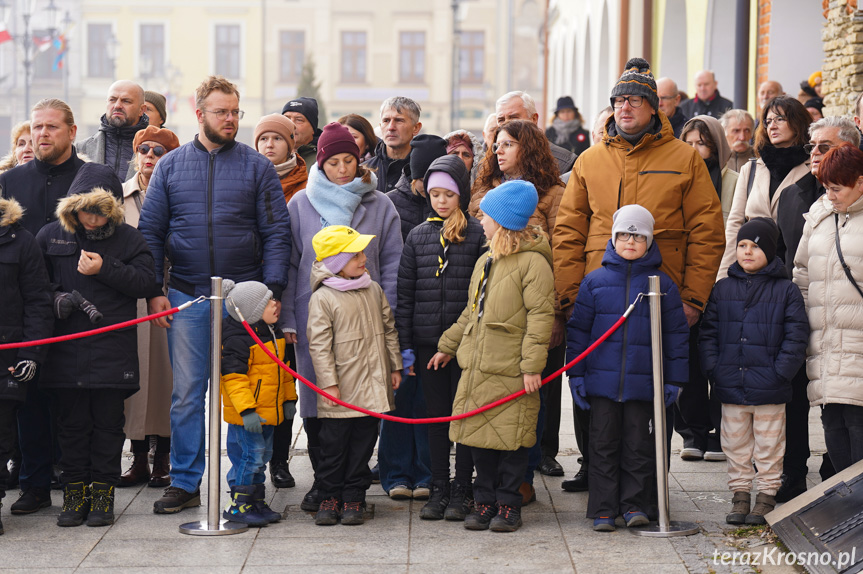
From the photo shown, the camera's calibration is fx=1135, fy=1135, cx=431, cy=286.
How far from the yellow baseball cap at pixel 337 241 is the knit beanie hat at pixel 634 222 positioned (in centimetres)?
118

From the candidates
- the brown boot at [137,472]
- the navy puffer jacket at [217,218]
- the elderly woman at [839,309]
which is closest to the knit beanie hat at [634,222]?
the elderly woman at [839,309]

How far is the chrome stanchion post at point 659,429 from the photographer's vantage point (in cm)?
528

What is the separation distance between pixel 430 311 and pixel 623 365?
99cm

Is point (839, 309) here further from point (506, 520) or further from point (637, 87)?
point (506, 520)

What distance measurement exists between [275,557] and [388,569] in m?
0.54

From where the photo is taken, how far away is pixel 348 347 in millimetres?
5512

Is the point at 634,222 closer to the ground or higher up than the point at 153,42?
closer to the ground

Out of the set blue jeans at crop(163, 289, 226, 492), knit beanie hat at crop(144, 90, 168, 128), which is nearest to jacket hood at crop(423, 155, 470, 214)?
blue jeans at crop(163, 289, 226, 492)

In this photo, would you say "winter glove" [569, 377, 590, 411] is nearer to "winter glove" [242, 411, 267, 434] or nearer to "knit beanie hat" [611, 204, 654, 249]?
"knit beanie hat" [611, 204, 654, 249]

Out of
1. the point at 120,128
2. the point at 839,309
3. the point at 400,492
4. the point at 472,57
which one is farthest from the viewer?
the point at 472,57

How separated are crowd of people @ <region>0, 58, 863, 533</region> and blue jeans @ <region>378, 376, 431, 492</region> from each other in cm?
1

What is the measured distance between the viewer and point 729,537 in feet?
17.4

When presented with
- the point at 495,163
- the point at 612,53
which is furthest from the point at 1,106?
the point at 495,163

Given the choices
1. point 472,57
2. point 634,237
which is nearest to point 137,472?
point 634,237
